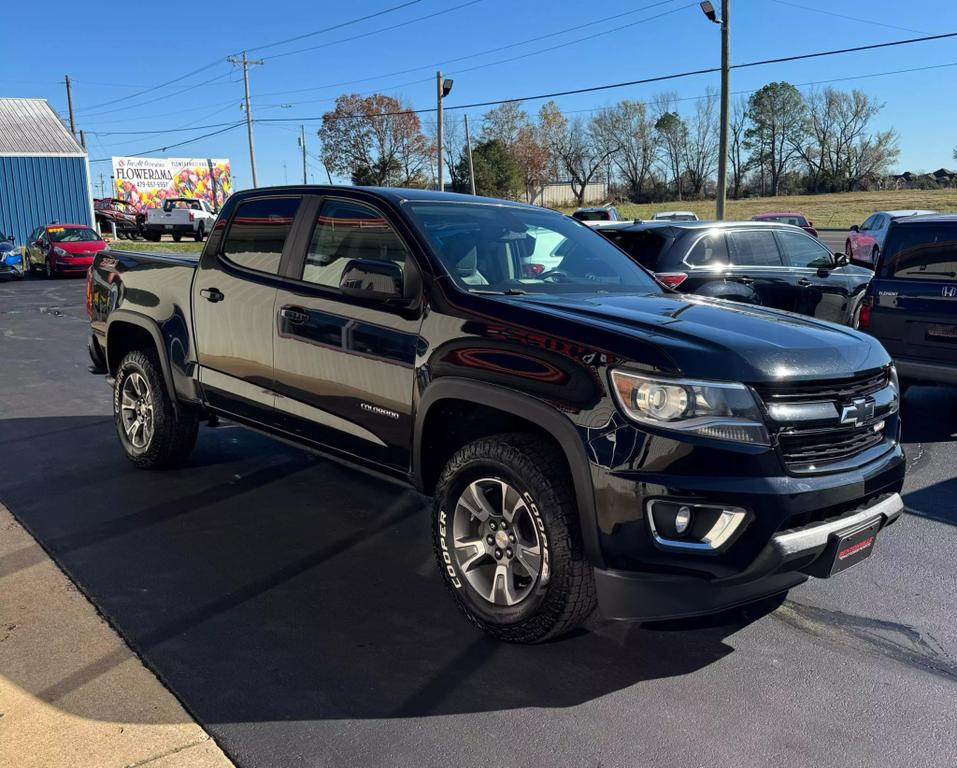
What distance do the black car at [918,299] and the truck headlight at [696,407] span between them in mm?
4518

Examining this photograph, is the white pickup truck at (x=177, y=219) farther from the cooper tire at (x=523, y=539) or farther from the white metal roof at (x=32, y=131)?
the cooper tire at (x=523, y=539)

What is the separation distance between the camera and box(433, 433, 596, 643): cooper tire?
10.6 ft

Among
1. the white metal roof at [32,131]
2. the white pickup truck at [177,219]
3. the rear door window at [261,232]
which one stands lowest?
the rear door window at [261,232]

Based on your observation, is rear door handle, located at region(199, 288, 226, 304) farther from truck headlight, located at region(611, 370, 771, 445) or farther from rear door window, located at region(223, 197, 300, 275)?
truck headlight, located at region(611, 370, 771, 445)

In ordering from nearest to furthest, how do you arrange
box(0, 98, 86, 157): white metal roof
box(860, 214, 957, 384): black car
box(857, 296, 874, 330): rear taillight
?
box(860, 214, 957, 384): black car → box(857, 296, 874, 330): rear taillight → box(0, 98, 86, 157): white metal roof

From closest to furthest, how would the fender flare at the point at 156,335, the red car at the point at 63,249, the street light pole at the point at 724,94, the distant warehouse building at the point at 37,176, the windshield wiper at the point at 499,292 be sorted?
the windshield wiper at the point at 499,292
the fender flare at the point at 156,335
the red car at the point at 63,249
the street light pole at the point at 724,94
the distant warehouse building at the point at 37,176

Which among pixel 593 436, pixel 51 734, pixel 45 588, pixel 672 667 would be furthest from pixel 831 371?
pixel 45 588

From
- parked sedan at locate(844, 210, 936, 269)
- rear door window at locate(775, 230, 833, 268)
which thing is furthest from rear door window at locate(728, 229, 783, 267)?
parked sedan at locate(844, 210, 936, 269)

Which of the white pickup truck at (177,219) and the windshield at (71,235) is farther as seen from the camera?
the white pickup truck at (177,219)

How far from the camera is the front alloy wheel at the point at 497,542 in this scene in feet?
11.2

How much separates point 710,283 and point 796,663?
5893 mm

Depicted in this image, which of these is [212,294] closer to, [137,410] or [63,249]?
[137,410]

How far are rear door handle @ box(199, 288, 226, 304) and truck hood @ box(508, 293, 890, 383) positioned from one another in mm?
2089

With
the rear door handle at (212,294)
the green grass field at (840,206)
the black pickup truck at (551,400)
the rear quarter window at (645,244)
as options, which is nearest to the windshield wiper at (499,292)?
the black pickup truck at (551,400)
